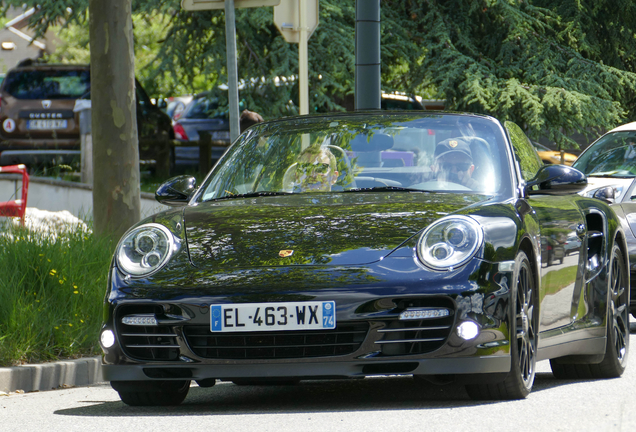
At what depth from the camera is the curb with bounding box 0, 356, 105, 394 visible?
22.4 ft

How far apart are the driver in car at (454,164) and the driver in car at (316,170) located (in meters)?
0.54

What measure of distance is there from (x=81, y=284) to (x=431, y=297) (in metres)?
3.72

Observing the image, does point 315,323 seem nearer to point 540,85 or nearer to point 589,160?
point 589,160

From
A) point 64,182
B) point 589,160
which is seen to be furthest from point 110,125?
point 64,182

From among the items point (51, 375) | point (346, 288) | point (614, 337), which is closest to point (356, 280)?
point (346, 288)

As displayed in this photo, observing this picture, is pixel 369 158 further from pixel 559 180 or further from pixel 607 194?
pixel 607 194

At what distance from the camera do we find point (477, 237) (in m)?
5.18

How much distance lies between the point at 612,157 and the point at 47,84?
376 inches

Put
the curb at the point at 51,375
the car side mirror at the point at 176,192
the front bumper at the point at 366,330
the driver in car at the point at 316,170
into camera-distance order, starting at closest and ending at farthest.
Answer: the front bumper at the point at 366,330 → the driver in car at the point at 316,170 → the car side mirror at the point at 176,192 → the curb at the point at 51,375

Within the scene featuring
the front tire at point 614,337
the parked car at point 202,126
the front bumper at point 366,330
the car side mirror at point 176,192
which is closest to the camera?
the front bumper at point 366,330

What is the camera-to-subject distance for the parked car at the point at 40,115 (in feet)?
58.7

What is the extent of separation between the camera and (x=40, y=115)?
18.1m

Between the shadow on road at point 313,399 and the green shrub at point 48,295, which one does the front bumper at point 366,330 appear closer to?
the shadow on road at point 313,399

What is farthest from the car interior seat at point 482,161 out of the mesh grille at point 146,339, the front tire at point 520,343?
the mesh grille at point 146,339
